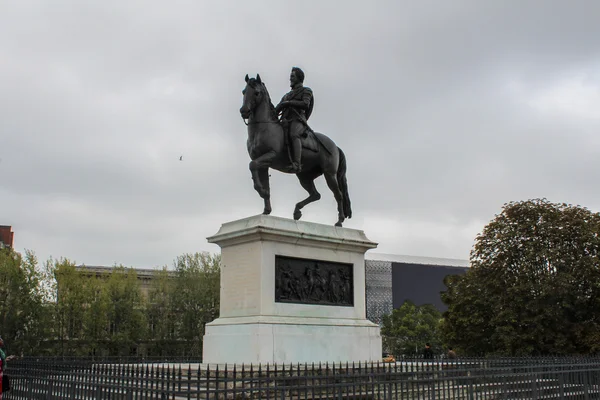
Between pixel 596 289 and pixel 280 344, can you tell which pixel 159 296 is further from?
pixel 280 344

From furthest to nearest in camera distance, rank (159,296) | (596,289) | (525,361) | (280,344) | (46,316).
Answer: (159,296) < (46,316) < (596,289) < (525,361) < (280,344)

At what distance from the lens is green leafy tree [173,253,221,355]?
169 ft

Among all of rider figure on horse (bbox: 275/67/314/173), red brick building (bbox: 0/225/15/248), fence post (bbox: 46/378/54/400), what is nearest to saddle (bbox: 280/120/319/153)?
rider figure on horse (bbox: 275/67/314/173)

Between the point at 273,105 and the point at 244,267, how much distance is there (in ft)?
12.7

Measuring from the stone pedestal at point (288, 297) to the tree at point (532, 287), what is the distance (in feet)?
51.1

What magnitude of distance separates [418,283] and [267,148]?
52.8 meters

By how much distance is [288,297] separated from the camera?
13117 mm

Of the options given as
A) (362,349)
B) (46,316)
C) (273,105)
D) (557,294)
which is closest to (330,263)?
(362,349)

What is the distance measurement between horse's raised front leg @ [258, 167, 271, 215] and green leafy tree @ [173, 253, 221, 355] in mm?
38145

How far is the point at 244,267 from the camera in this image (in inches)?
517

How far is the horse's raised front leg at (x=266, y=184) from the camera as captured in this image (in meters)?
→ 13.7

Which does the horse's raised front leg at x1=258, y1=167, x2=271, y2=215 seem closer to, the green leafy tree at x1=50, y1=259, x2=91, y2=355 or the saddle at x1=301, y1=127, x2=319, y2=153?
the saddle at x1=301, y1=127, x2=319, y2=153

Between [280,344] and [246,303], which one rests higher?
[246,303]

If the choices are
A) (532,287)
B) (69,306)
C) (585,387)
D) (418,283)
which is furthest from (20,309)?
(585,387)
